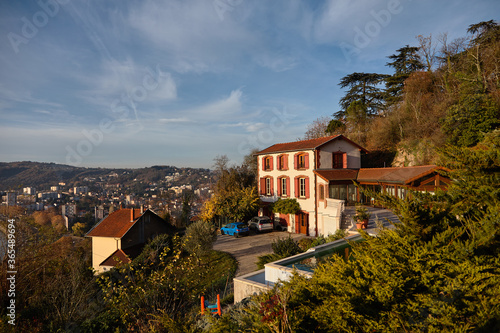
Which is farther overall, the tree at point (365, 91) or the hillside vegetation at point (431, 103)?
the tree at point (365, 91)

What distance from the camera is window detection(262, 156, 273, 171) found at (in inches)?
1053

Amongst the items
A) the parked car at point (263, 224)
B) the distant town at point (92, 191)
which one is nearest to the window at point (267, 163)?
the parked car at point (263, 224)

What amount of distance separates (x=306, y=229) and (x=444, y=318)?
19349mm

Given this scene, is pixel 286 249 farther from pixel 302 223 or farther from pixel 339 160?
pixel 339 160

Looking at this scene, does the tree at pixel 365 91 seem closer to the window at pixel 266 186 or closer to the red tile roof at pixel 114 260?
the window at pixel 266 186

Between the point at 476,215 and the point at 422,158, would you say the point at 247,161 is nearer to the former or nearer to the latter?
the point at 422,158

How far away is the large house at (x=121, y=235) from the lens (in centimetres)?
2197

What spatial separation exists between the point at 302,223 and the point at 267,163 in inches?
288

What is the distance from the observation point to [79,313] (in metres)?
8.31

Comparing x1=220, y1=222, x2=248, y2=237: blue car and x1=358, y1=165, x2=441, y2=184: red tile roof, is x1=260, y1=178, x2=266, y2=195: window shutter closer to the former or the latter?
x1=220, y1=222, x2=248, y2=237: blue car

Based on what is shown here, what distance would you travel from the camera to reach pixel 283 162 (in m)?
25.3

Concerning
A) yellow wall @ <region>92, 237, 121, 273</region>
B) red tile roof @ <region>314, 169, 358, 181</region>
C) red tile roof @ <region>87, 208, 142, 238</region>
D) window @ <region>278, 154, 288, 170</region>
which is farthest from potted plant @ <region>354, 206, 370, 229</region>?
yellow wall @ <region>92, 237, 121, 273</region>

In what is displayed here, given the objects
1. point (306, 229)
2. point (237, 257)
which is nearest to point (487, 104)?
point (306, 229)

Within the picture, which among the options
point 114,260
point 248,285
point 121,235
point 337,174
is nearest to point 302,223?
point 337,174
